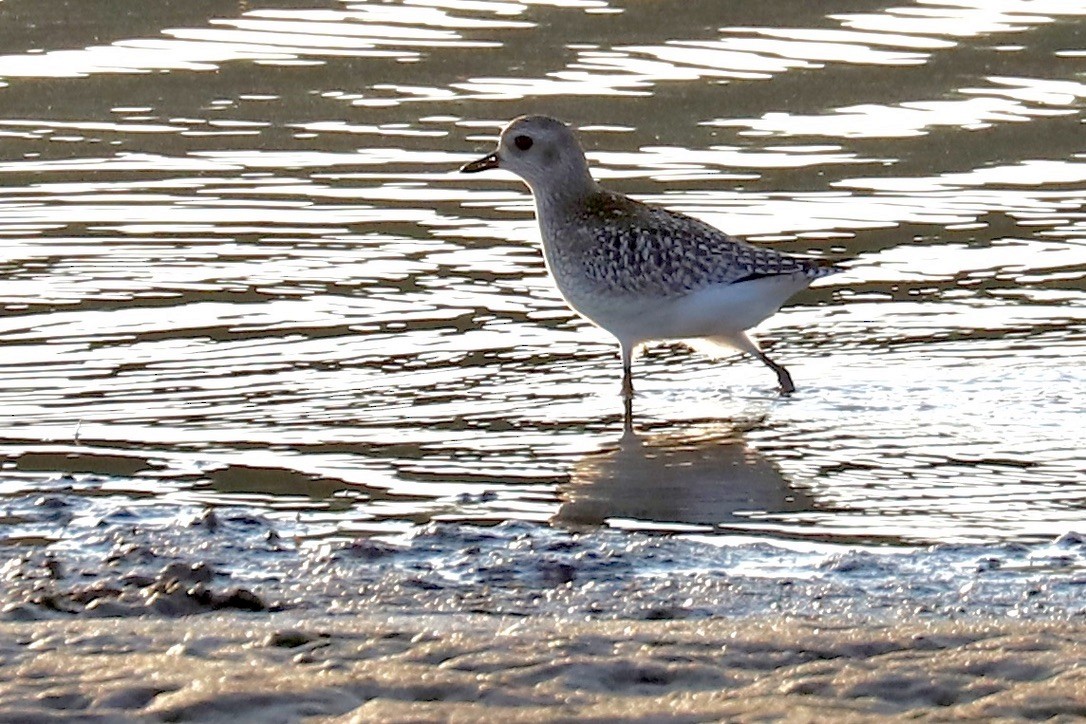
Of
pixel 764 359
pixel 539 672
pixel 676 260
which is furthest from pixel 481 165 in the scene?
pixel 539 672

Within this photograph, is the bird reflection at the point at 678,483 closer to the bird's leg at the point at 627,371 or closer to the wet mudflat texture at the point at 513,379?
the wet mudflat texture at the point at 513,379

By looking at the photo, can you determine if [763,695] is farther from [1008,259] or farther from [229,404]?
[1008,259]

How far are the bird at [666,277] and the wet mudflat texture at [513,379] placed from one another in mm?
239

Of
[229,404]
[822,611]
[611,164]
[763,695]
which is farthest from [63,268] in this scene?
[763,695]

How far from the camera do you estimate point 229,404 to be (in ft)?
27.6

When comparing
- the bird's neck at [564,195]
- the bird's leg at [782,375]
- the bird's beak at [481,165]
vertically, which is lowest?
the bird's leg at [782,375]

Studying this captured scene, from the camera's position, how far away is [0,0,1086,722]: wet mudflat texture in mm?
5004

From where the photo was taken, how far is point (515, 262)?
10.8 m

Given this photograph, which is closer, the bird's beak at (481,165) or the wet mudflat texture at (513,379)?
the wet mudflat texture at (513,379)

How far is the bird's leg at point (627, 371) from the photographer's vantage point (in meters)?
8.77

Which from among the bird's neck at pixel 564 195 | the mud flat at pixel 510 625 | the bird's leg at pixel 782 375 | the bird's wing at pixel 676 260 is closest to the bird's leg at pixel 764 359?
the bird's leg at pixel 782 375

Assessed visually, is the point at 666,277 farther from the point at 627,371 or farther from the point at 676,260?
the point at 627,371

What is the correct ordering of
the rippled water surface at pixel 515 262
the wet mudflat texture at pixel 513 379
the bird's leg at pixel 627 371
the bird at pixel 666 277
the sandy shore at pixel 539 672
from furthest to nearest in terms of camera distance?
the bird at pixel 666 277
the bird's leg at pixel 627 371
the rippled water surface at pixel 515 262
the wet mudflat texture at pixel 513 379
the sandy shore at pixel 539 672

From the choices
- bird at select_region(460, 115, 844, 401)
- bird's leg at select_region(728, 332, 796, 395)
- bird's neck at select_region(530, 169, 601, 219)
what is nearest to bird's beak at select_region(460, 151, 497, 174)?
bird's neck at select_region(530, 169, 601, 219)
